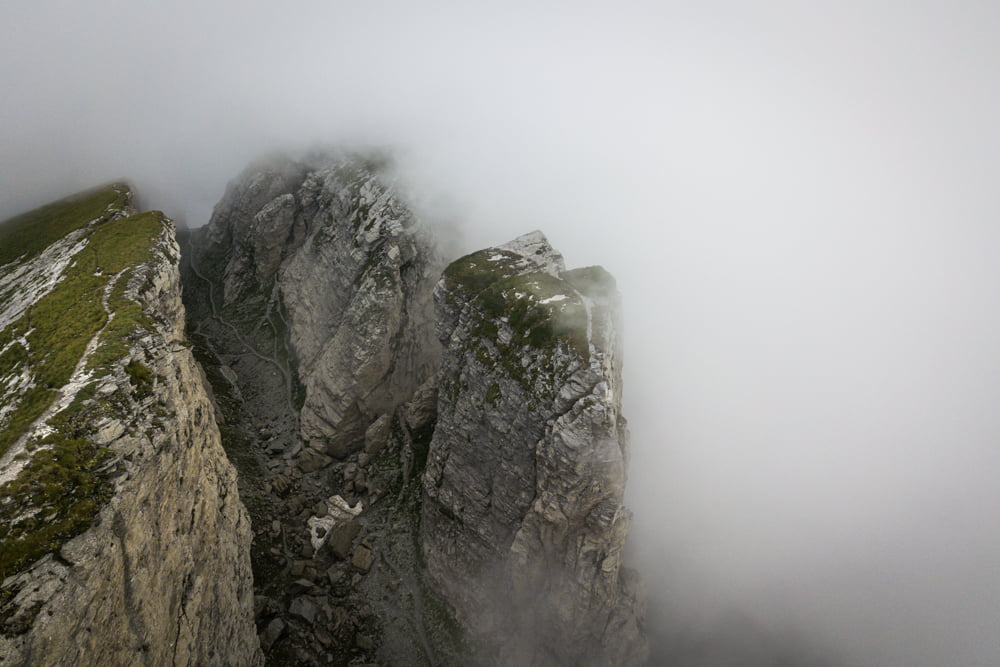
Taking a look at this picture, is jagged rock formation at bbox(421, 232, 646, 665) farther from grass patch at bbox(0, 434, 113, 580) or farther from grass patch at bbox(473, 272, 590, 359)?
grass patch at bbox(0, 434, 113, 580)

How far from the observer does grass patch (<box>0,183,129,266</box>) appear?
5384 cm

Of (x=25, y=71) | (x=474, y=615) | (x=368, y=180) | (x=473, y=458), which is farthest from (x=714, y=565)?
(x=25, y=71)

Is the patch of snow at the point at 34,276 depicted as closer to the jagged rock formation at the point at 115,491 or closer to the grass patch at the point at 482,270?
the jagged rock formation at the point at 115,491

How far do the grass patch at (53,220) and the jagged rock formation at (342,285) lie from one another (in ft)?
83.1

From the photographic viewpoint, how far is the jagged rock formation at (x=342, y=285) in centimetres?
6325

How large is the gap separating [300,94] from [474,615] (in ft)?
480

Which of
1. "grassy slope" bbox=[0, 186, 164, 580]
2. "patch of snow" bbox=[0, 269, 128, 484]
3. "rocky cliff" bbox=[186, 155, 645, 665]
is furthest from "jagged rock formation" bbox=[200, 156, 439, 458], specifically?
"patch of snow" bbox=[0, 269, 128, 484]

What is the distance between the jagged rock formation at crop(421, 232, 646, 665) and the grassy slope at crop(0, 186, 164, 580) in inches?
1232

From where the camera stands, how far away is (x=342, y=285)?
71250 mm

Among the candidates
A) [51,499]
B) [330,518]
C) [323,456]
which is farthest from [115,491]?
[323,456]

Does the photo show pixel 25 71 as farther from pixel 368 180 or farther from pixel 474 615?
pixel 474 615

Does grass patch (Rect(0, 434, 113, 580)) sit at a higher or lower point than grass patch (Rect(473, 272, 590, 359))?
higher

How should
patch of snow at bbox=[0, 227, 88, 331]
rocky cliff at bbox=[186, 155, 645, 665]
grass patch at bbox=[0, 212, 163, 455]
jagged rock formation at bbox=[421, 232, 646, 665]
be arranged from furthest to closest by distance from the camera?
rocky cliff at bbox=[186, 155, 645, 665] → patch of snow at bbox=[0, 227, 88, 331] → jagged rock formation at bbox=[421, 232, 646, 665] → grass patch at bbox=[0, 212, 163, 455]

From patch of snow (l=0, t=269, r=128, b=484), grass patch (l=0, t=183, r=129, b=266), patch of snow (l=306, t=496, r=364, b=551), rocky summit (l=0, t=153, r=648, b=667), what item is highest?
grass patch (l=0, t=183, r=129, b=266)
